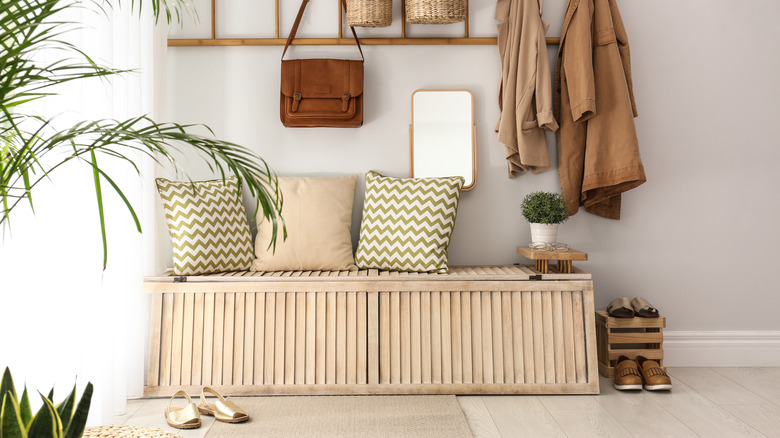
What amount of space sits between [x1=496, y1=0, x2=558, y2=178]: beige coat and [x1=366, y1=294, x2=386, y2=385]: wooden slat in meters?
0.95

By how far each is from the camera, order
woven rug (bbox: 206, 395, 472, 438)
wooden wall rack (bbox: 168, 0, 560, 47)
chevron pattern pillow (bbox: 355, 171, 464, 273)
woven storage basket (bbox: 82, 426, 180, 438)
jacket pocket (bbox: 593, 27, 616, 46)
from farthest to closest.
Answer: wooden wall rack (bbox: 168, 0, 560, 47), jacket pocket (bbox: 593, 27, 616, 46), chevron pattern pillow (bbox: 355, 171, 464, 273), woven rug (bbox: 206, 395, 472, 438), woven storage basket (bbox: 82, 426, 180, 438)

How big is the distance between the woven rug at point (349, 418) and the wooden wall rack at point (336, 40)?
1.64m

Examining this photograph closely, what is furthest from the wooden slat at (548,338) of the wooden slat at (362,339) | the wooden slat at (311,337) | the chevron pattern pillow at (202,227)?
the chevron pattern pillow at (202,227)

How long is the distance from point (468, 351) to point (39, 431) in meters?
1.72

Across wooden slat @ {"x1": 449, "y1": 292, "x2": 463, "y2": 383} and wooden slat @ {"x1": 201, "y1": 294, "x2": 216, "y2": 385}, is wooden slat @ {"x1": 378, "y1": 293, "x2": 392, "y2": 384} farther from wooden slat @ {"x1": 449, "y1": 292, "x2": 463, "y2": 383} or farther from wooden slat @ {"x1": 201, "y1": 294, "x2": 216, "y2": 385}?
wooden slat @ {"x1": 201, "y1": 294, "x2": 216, "y2": 385}

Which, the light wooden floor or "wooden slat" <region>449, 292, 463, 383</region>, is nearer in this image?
the light wooden floor

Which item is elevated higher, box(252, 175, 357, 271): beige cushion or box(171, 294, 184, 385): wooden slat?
box(252, 175, 357, 271): beige cushion

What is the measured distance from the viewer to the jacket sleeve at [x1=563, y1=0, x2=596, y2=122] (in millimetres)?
2543

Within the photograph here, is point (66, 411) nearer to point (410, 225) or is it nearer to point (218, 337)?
point (218, 337)

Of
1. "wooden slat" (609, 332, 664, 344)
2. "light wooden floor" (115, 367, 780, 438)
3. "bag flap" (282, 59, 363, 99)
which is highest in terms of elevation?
"bag flap" (282, 59, 363, 99)

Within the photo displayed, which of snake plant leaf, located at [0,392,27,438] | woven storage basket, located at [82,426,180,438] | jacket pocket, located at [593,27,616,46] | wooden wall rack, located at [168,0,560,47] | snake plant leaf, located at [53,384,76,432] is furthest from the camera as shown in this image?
wooden wall rack, located at [168,0,560,47]

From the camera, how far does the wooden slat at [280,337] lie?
2371mm

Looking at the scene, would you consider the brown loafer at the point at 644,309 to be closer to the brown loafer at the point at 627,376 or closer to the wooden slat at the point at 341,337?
the brown loafer at the point at 627,376

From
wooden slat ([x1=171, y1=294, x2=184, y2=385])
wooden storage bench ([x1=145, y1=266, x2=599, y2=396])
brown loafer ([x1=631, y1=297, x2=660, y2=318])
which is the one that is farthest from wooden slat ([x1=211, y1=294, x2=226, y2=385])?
brown loafer ([x1=631, y1=297, x2=660, y2=318])
